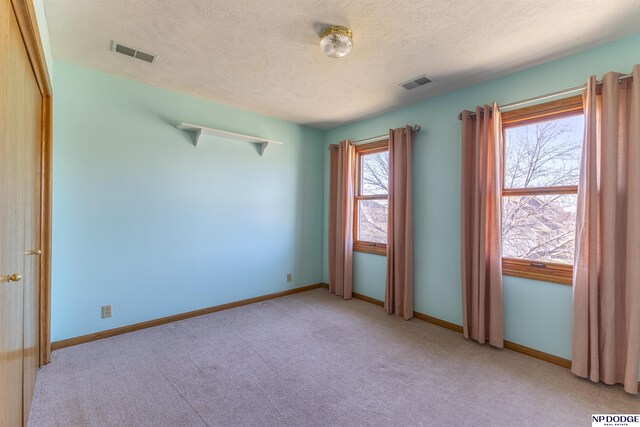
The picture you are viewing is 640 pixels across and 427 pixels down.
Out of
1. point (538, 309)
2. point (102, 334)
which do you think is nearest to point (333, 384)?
point (538, 309)

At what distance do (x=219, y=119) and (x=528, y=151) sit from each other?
11.0 ft

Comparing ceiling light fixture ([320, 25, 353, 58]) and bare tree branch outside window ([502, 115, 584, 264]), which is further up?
ceiling light fixture ([320, 25, 353, 58])

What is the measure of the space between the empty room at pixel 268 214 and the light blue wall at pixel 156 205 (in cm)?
2

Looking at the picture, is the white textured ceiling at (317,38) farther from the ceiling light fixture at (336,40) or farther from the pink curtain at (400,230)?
the pink curtain at (400,230)

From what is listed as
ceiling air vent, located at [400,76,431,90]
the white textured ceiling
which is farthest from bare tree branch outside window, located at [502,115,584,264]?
ceiling air vent, located at [400,76,431,90]

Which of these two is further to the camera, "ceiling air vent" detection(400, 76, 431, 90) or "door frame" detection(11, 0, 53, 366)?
"ceiling air vent" detection(400, 76, 431, 90)

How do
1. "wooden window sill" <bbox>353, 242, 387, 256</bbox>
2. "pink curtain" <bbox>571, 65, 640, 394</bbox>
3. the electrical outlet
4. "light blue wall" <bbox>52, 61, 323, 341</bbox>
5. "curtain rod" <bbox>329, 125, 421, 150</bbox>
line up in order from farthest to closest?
"wooden window sill" <bbox>353, 242, 387, 256</bbox> → "curtain rod" <bbox>329, 125, 421, 150</bbox> → the electrical outlet → "light blue wall" <bbox>52, 61, 323, 341</bbox> → "pink curtain" <bbox>571, 65, 640, 394</bbox>

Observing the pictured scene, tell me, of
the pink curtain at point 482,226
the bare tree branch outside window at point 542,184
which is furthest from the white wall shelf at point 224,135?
the bare tree branch outside window at point 542,184

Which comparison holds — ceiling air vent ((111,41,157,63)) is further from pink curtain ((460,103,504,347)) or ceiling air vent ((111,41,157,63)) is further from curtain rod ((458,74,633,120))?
curtain rod ((458,74,633,120))

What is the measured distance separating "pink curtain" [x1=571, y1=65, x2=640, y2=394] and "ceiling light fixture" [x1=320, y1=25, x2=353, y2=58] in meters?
1.87

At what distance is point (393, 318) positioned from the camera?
348 cm

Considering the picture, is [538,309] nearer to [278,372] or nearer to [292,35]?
[278,372]

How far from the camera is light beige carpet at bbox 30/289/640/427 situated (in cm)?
182

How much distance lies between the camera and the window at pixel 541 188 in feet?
8.00
